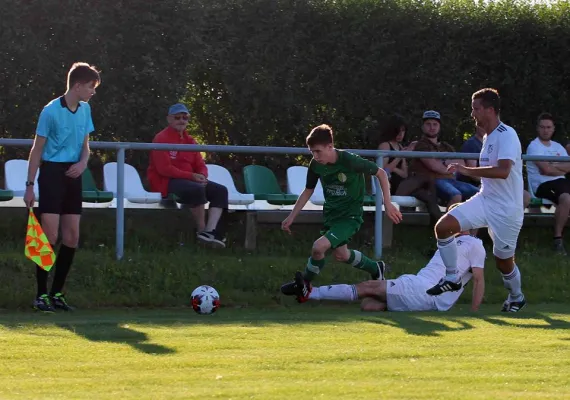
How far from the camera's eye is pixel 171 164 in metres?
13.8

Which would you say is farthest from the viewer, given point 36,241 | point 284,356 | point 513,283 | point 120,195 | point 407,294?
point 120,195

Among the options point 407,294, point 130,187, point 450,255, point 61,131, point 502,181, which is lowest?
point 407,294

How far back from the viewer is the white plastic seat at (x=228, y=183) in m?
14.1

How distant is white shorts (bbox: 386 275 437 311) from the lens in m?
11.8

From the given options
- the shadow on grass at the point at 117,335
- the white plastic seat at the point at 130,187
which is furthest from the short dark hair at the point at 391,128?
the shadow on grass at the point at 117,335

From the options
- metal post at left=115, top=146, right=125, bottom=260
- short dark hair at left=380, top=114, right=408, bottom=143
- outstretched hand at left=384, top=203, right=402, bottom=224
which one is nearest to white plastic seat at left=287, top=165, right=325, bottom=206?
short dark hair at left=380, top=114, right=408, bottom=143

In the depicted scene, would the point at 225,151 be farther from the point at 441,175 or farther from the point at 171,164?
the point at 441,175

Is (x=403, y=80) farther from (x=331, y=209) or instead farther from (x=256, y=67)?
(x=331, y=209)

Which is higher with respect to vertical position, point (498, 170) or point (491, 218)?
point (498, 170)

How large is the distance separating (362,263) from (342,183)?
82 centimetres

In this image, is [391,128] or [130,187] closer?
[130,187]

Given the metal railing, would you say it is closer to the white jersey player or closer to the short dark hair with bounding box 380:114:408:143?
the short dark hair with bounding box 380:114:408:143

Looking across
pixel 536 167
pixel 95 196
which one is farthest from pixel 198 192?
pixel 536 167

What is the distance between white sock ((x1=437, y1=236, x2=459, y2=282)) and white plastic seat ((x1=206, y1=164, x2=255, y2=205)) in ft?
11.3
